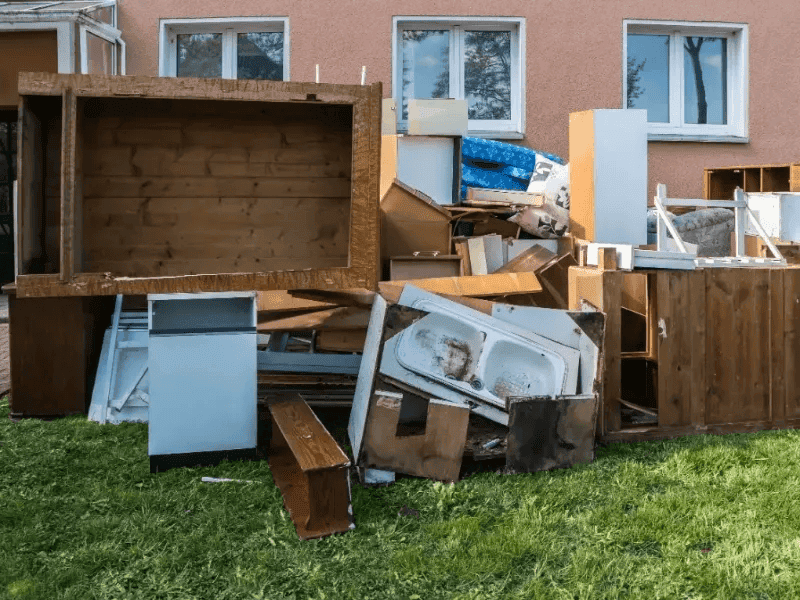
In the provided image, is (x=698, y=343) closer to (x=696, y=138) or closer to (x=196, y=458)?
(x=196, y=458)

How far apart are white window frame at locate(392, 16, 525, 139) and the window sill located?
1.59 meters

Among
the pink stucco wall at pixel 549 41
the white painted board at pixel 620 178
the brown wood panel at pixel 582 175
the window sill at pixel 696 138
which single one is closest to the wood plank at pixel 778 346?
the white painted board at pixel 620 178

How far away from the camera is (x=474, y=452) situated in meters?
3.37

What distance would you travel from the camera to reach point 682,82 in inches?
372

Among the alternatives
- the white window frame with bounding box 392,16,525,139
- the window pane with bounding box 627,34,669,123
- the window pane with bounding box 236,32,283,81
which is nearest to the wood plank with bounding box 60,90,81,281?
the white window frame with bounding box 392,16,525,139

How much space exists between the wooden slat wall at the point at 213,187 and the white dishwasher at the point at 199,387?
258 millimetres

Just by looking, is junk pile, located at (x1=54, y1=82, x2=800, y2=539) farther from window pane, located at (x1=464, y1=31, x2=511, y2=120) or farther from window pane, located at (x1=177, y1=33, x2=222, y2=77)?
window pane, located at (x1=177, y1=33, x2=222, y2=77)

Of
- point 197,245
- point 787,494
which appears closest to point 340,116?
point 197,245

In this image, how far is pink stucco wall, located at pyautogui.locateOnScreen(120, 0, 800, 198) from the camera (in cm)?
898

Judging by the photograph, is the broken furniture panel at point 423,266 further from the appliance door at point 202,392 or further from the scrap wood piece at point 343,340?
the appliance door at point 202,392

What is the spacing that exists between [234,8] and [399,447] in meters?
7.16

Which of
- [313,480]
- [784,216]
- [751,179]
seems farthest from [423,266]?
[751,179]

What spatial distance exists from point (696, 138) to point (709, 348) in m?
6.08

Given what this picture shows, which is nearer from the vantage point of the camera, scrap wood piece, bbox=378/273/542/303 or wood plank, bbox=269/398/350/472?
wood plank, bbox=269/398/350/472
